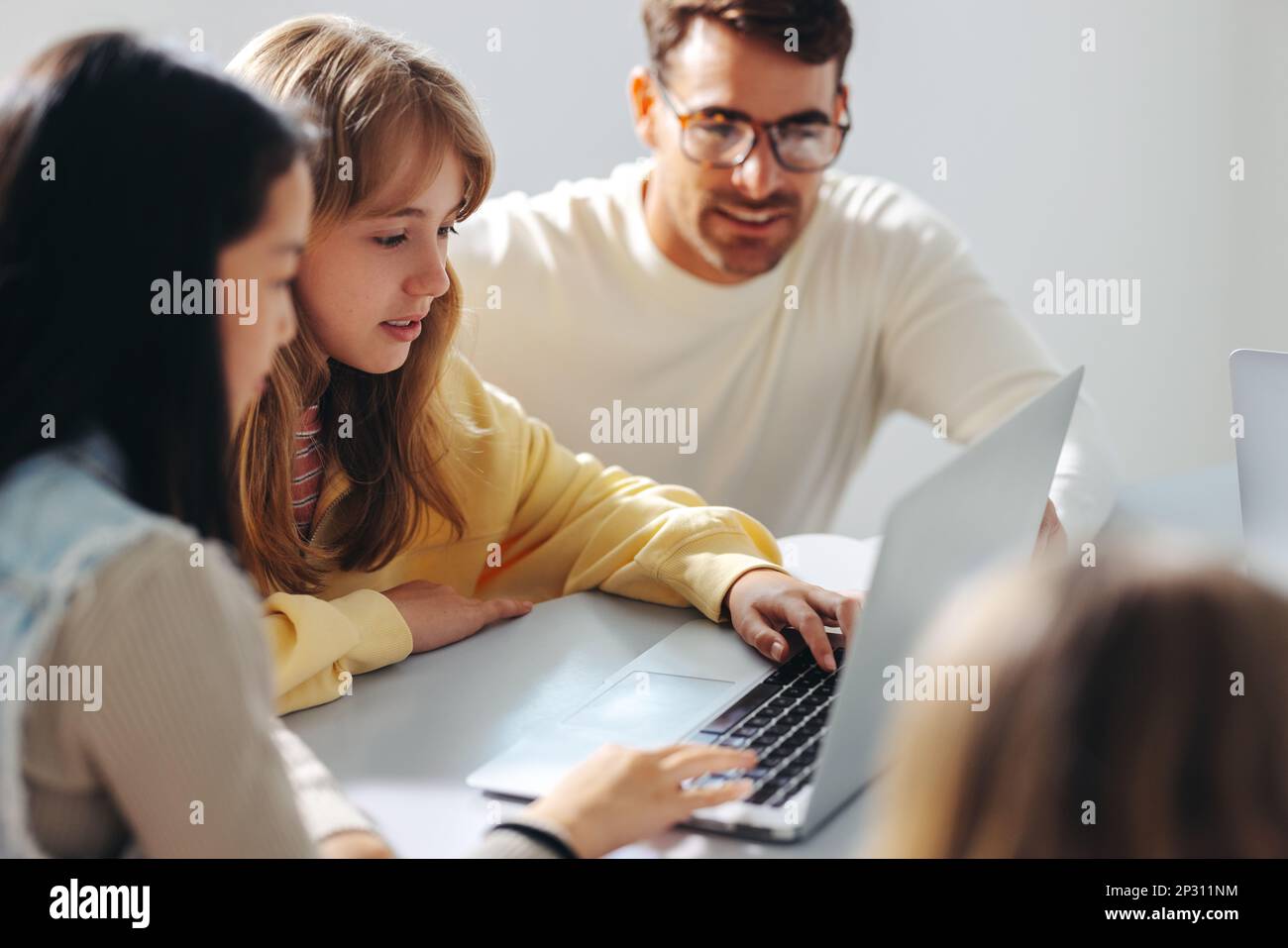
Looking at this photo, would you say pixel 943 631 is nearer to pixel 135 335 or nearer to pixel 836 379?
pixel 135 335

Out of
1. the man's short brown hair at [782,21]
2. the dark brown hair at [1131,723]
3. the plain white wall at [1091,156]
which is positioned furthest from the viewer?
the plain white wall at [1091,156]

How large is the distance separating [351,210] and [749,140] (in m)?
0.80

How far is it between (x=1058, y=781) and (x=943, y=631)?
0.10 m

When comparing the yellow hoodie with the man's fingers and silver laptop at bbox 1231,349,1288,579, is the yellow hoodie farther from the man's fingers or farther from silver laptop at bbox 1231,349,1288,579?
silver laptop at bbox 1231,349,1288,579

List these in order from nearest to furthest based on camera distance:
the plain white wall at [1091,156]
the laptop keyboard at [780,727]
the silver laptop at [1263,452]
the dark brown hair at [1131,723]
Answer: the dark brown hair at [1131,723], the laptop keyboard at [780,727], the silver laptop at [1263,452], the plain white wall at [1091,156]

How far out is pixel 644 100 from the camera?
202 cm

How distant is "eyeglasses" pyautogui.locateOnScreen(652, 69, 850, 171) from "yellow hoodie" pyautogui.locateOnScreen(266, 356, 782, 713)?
0.55 meters

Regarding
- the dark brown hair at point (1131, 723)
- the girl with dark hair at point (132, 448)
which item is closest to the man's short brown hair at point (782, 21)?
the girl with dark hair at point (132, 448)

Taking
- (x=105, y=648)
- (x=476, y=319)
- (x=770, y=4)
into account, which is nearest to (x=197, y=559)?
(x=105, y=648)

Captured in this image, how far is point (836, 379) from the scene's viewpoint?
2.08 metres

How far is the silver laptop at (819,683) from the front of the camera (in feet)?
2.66

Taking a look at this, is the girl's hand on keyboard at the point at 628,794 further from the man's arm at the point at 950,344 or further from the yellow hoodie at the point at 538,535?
the man's arm at the point at 950,344

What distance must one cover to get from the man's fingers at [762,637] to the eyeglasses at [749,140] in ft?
2.91

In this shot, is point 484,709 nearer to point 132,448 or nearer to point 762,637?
point 762,637
